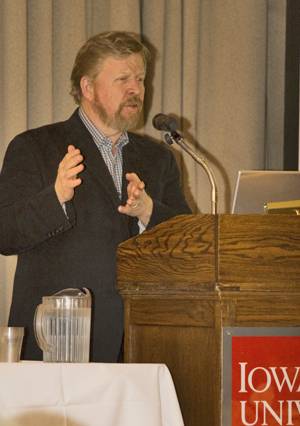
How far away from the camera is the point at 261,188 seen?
2.98m

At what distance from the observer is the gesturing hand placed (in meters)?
2.69

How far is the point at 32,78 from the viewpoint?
444 cm

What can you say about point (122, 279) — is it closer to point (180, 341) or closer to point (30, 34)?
point (180, 341)

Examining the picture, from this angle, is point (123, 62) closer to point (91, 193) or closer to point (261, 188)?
point (91, 193)

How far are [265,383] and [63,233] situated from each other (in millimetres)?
1052

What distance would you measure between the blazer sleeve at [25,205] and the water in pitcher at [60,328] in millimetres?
515

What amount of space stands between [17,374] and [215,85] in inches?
115

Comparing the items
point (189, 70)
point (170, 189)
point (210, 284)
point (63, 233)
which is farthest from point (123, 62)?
point (189, 70)

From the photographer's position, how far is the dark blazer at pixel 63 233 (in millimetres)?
2827

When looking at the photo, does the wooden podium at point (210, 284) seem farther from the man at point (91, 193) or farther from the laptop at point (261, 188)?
the laptop at point (261, 188)

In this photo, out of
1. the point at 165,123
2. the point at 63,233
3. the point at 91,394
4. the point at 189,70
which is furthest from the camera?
the point at 189,70

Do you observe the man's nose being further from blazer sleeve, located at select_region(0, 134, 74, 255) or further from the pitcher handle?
the pitcher handle

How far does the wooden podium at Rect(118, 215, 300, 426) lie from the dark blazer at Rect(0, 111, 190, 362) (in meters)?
0.51

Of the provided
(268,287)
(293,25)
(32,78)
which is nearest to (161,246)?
(268,287)
